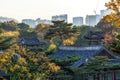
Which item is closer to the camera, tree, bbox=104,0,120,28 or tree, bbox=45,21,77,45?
tree, bbox=104,0,120,28

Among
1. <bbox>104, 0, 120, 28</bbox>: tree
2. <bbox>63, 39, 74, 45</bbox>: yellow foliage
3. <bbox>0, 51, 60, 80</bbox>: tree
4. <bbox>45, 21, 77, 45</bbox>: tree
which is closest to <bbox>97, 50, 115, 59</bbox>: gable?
<bbox>0, 51, 60, 80</bbox>: tree

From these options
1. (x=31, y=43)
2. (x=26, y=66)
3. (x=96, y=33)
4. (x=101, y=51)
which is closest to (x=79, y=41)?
(x=96, y=33)

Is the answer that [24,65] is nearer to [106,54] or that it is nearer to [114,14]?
→ [114,14]

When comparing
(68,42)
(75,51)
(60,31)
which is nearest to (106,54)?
(75,51)

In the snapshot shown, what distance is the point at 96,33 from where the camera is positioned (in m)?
57.3

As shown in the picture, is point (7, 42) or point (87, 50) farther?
point (87, 50)

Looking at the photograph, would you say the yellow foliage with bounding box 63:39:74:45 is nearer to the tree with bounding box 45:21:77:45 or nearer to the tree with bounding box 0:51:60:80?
the tree with bounding box 45:21:77:45

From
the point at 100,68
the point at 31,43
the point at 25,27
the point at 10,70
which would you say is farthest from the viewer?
the point at 25,27

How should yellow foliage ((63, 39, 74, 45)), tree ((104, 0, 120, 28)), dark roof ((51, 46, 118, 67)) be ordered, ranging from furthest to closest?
yellow foliage ((63, 39, 74, 45))
dark roof ((51, 46, 118, 67))
tree ((104, 0, 120, 28))

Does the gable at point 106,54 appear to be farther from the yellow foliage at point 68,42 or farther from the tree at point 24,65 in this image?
the yellow foliage at point 68,42

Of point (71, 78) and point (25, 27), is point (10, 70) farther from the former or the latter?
point (25, 27)

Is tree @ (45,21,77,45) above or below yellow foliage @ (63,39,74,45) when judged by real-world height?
above

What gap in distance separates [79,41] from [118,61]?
36421mm

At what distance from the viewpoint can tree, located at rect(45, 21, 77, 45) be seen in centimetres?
6444
